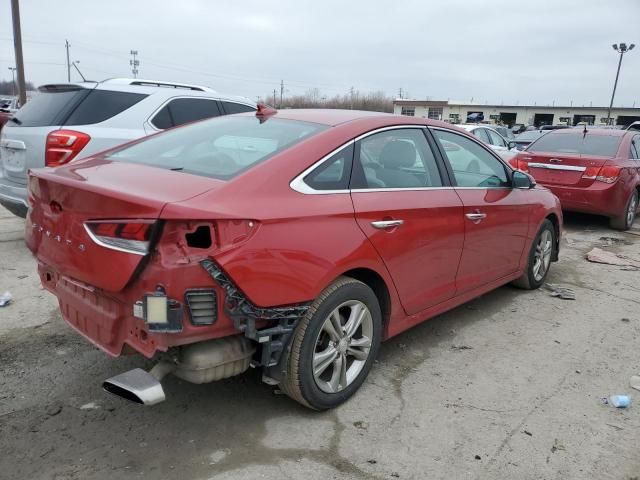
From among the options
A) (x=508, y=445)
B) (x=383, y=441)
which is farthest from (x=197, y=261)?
(x=508, y=445)

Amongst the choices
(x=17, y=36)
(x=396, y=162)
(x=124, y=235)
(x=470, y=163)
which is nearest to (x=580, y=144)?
(x=470, y=163)

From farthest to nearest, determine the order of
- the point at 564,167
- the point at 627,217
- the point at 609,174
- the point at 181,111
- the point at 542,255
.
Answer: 1. the point at 627,217
2. the point at 564,167
3. the point at 609,174
4. the point at 181,111
5. the point at 542,255

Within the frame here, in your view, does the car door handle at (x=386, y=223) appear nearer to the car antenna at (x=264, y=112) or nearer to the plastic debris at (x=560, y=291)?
the car antenna at (x=264, y=112)

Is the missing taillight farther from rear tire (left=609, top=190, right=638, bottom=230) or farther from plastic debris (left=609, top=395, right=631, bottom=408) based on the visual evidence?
rear tire (left=609, top=190, right=638, bottom=230)

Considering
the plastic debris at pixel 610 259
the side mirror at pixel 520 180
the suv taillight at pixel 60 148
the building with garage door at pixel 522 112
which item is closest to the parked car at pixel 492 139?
the plastic debris at pixel 610 259

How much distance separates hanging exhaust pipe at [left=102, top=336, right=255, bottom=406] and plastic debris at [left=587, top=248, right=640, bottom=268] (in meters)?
5.45

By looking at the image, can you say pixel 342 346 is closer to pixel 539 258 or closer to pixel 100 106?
pixel 539 258

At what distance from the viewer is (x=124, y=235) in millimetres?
2354

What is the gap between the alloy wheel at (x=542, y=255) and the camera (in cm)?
517

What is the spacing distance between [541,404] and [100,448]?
2.45 metres

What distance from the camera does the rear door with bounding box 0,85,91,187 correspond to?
5207 mm

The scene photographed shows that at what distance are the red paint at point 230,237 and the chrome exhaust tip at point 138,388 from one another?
15 cm

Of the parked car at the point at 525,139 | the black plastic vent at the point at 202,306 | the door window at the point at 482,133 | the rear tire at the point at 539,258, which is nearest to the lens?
the black plastic vent at the point at 202,306

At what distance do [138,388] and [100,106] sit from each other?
13.1 ft
